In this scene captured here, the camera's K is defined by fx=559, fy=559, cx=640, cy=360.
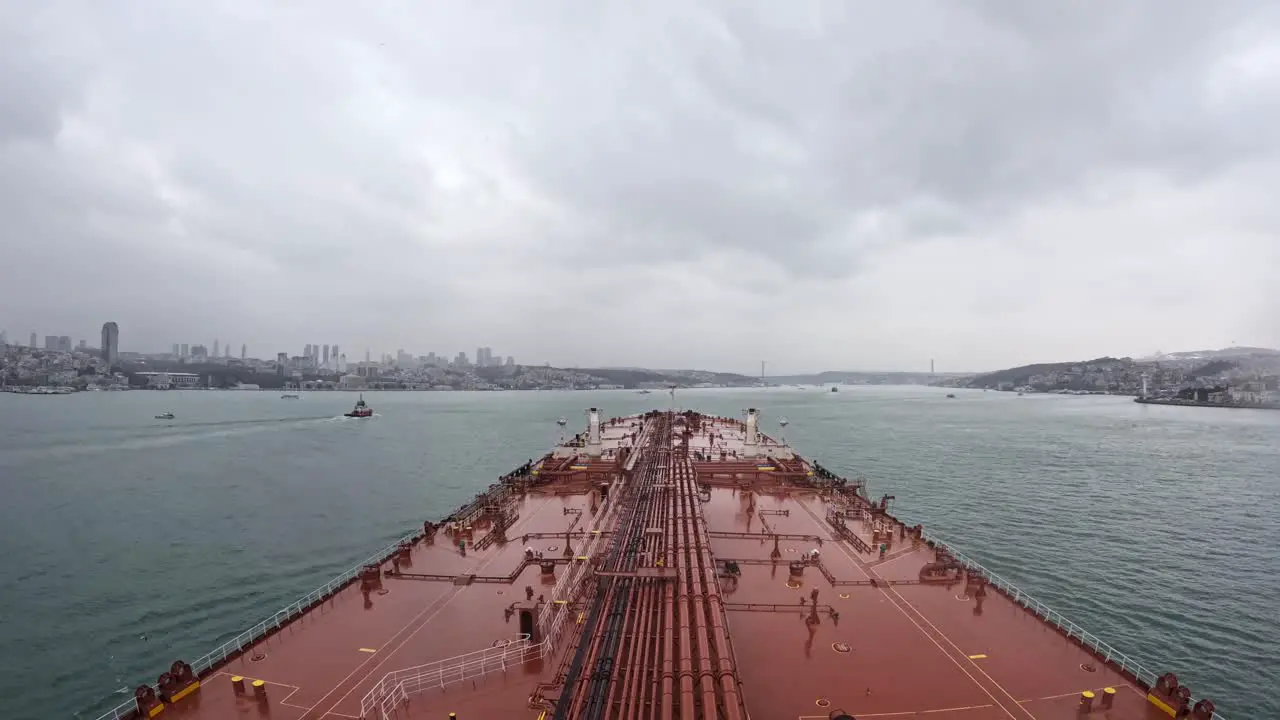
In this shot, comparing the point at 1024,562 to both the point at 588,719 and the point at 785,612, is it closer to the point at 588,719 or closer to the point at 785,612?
the point at 785,612

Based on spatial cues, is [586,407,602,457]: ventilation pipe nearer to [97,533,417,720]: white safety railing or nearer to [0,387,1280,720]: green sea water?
[0,387,1280,720]: green sea water

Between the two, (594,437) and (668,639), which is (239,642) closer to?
(668,639)

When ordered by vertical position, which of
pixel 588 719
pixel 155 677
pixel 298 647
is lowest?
pixel 155 677

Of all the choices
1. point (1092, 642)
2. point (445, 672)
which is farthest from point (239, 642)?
point (1092, 642)

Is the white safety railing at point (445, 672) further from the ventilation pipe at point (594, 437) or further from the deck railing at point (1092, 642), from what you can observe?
the ventilation pipe at point (594, 437)

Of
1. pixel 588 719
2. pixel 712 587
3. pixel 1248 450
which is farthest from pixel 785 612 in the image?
pixel 1248 450

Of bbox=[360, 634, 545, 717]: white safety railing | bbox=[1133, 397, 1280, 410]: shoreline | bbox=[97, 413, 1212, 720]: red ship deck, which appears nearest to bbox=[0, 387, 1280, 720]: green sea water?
bbox=[97, 413, 1212, 720]: red ship deck
